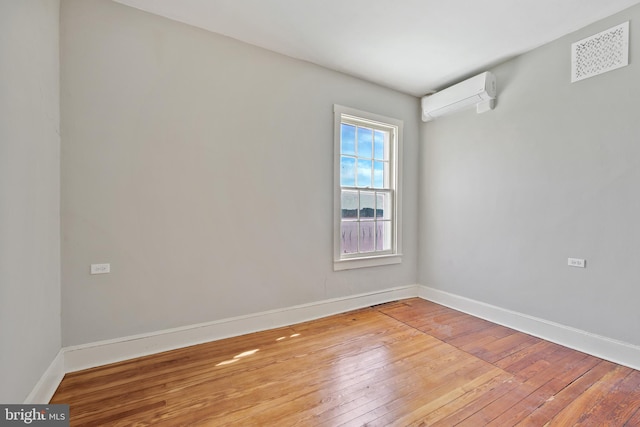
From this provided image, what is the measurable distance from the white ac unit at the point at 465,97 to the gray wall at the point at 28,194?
3.84 meters

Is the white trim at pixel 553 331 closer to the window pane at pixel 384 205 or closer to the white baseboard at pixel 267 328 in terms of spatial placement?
the white baseboard at pixel 267 328

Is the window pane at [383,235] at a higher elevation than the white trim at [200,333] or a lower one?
higher

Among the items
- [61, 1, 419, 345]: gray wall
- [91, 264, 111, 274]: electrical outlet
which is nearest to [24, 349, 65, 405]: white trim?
[61, 1, 419, 345]: gray wall

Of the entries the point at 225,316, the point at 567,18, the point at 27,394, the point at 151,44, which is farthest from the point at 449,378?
the point at 151,44

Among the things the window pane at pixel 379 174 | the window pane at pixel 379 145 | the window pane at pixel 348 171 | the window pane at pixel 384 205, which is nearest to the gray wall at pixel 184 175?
the window pane at pixel 348 171

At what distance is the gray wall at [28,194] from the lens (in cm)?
133

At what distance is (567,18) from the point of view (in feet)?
7.78

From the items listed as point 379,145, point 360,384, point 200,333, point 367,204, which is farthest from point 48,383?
point 379,145

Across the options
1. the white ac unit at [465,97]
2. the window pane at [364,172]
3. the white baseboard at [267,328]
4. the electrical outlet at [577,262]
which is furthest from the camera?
the window pane at [364,172]

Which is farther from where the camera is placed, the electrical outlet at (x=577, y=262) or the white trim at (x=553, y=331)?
the electrical outlet at (x=577, y=262)

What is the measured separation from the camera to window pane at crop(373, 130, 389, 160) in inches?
149

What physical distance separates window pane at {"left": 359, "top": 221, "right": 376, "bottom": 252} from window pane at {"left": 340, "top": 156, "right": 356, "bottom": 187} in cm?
58

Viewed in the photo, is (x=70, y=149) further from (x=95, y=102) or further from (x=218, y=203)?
(x=218, y=203)

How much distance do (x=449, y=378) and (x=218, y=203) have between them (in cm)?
245
